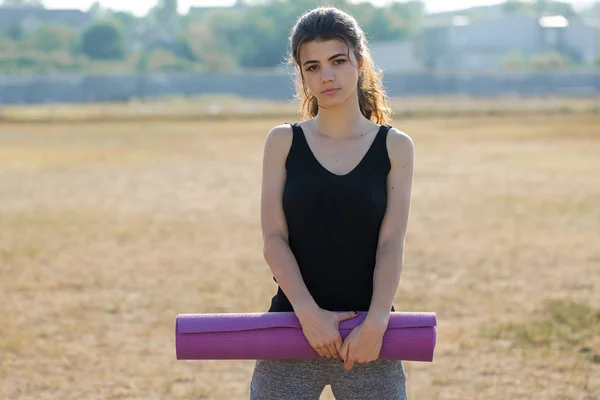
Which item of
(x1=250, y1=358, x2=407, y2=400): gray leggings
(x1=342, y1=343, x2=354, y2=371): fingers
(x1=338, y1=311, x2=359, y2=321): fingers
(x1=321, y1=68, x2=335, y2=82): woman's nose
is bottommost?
(x1=250, y1=358, x2=407, y2=400): gray leggings

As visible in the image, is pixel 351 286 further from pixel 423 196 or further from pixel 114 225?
pixel 423 196

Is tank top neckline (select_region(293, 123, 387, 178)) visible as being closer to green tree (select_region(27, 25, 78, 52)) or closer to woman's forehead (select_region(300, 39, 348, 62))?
woman's forehead (select_region(300, 39, 348, 62))

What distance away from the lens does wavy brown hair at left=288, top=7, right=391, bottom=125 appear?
10.1ft

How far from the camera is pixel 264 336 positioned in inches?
116

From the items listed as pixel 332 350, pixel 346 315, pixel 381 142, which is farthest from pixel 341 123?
pixel 332 350

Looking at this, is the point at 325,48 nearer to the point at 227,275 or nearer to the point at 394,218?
the point at 394,218

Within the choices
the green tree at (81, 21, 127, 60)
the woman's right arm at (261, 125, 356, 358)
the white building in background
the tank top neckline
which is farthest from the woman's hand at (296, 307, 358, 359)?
the green tree at (81, 21, 127, 60)

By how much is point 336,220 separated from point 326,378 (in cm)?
48

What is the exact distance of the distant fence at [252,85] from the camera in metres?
75.1

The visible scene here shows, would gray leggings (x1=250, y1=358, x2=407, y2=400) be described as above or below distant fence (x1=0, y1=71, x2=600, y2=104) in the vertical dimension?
above

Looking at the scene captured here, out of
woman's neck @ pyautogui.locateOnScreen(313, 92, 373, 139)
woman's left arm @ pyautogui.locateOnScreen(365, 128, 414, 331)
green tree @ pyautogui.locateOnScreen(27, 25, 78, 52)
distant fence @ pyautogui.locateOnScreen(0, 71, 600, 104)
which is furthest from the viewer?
green tree @ pyautogui.locateOnScreen(27, 25, 78, 52)

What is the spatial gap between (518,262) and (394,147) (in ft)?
25.7

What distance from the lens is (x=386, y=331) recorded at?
296cm

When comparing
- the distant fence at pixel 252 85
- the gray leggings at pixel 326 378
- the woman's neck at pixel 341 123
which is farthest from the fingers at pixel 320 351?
the distant fence at pixel 252 85
